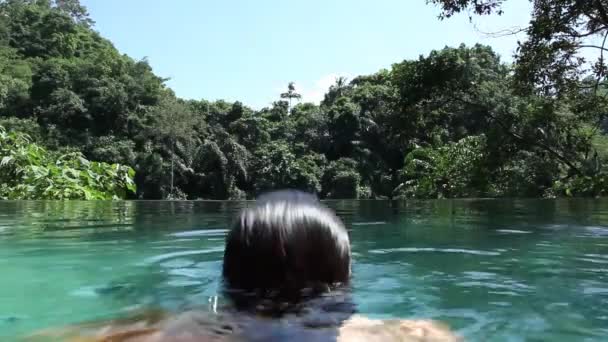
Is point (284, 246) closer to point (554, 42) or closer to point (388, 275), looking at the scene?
point (388, 275)

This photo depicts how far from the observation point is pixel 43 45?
48.9m

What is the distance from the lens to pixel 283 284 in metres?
1.63

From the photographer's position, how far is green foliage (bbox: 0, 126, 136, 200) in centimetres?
1448

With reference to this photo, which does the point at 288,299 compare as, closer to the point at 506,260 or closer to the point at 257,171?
the point at 506,260

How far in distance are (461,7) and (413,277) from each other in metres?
6.92

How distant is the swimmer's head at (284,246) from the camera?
61.6 inches

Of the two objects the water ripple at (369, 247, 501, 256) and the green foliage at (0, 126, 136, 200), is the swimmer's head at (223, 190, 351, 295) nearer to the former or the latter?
the water ripple at (369, 247, 501, 256)

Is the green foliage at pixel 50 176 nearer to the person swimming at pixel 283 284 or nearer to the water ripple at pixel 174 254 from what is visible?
the water ripple at pixel 174 254

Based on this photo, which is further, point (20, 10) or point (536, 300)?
point (20, 10)

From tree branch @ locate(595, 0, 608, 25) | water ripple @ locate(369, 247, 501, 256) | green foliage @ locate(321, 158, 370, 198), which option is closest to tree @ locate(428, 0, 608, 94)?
tree branch @ locate(595, 0, 608, 25)

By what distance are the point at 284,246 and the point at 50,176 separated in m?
14.9

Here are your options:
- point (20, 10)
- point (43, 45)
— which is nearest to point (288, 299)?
point (43, 45)

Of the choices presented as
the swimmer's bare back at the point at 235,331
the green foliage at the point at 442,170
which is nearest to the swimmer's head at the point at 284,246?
the swimmer's bare back at the point at 235,331

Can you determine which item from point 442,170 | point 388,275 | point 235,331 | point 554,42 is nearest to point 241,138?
point 442,170
